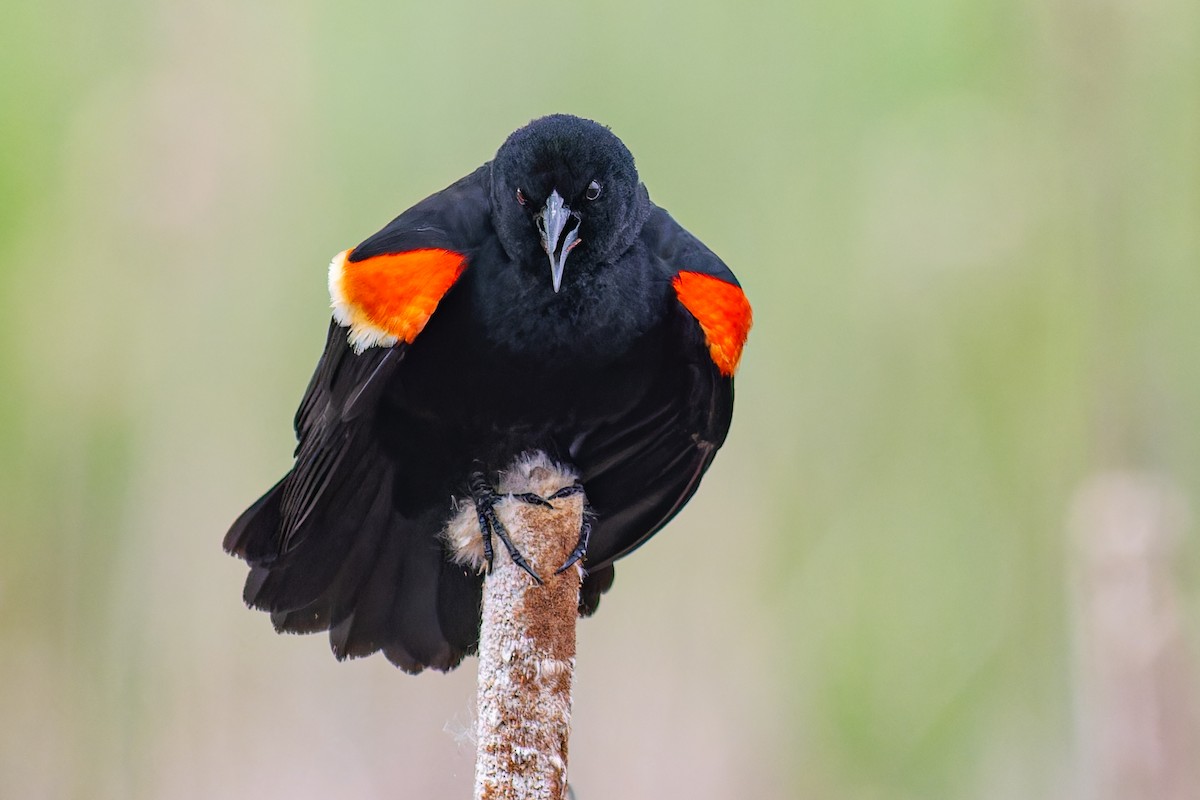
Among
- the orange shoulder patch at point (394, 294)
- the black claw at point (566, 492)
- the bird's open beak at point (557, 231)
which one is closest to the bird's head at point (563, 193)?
the bird's open beak at point (557, 231)

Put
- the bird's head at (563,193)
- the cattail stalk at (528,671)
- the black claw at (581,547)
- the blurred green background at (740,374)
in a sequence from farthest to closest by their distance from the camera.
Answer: the blurred green background at (740,374), the bird's head at (563,193), the black claw at (581,547), the cattail stalk at (528,671)

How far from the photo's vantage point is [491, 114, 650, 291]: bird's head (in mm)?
1502

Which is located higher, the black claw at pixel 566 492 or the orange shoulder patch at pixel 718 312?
the orange shoulder patch at pixel 718 312

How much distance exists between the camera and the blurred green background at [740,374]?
2232mm

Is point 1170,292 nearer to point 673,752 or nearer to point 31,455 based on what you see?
point 673,752

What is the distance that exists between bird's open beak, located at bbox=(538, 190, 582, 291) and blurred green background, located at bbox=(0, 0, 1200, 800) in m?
1.10

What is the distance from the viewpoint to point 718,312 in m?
1.61

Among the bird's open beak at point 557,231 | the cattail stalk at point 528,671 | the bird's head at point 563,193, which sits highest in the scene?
the bird's head at point 563,193

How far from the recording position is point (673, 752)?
2.26 m

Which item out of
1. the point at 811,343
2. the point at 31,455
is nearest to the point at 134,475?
the point at 31,455

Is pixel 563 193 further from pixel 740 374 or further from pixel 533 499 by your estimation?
pixel 740 374

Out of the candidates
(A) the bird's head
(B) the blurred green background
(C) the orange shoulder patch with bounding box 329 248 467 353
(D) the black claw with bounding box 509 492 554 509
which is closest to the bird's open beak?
(A) the bird's head

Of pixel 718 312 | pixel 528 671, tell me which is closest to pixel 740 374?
pixel 718 312

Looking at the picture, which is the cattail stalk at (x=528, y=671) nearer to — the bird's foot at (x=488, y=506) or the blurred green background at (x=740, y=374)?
the bird's foot at (x=488, y=506)
